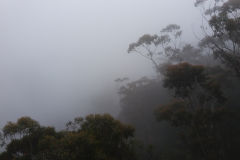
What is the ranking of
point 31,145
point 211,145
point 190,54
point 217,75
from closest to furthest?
1. point 31,145
2. point 211,145
3. point 217,75
4. point 190,54

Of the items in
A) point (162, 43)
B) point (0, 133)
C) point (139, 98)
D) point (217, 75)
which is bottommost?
point (0, 133)

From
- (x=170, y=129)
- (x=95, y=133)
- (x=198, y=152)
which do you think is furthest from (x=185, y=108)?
(x=170, y=129)

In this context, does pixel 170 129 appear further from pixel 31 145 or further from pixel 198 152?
pixel 31 145

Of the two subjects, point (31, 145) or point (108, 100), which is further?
point (108, 100)

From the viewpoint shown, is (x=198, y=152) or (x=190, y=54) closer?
(x=198, y=152)

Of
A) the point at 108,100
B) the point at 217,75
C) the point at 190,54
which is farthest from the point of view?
the point at 108,100

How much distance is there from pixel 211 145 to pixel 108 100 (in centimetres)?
4061

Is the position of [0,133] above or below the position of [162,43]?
below

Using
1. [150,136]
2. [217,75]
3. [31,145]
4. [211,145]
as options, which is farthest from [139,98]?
[31,145]

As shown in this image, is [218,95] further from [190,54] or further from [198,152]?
[190,54]

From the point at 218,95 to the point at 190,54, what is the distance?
21.8 meters

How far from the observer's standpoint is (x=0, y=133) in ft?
38.2

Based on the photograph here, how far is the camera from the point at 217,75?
16.8m

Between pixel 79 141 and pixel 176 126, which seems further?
pixel 176 126
